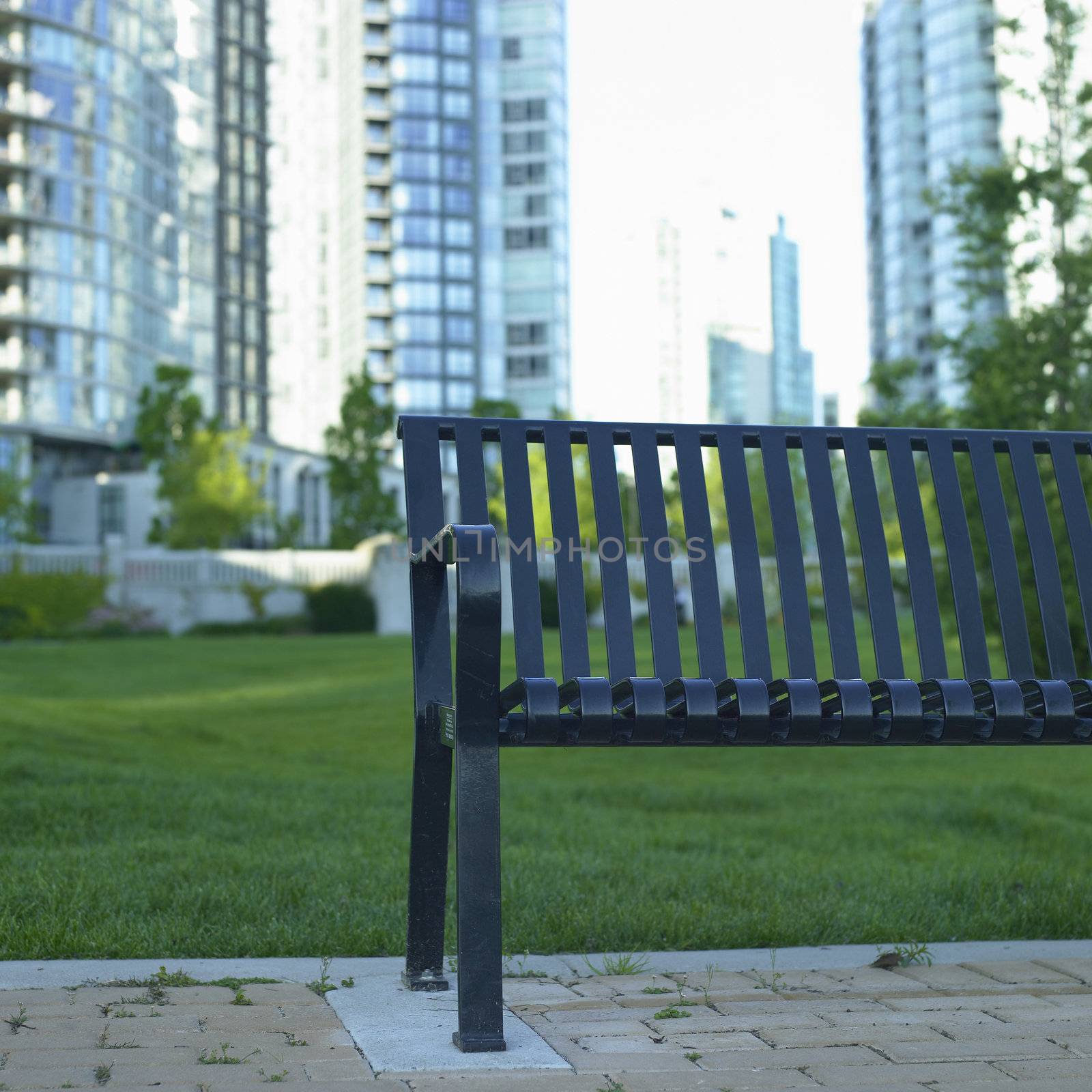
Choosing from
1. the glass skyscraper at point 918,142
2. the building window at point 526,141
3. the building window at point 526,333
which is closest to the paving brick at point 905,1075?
the glass skyscraper at point 918,142

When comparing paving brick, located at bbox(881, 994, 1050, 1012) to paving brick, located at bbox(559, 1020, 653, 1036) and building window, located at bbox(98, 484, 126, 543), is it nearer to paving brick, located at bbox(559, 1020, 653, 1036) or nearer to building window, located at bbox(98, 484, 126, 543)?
paving brick, located at bbox(559, 1020, 653, 1036)

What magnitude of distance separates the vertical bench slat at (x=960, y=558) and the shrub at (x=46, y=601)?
85.2ft

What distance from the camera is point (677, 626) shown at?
2779 millimetres

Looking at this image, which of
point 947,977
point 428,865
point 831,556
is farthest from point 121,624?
point 947,977

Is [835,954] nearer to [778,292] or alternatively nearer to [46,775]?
[46,775]

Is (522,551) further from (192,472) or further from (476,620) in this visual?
(192,472)

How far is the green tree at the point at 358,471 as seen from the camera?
160ft

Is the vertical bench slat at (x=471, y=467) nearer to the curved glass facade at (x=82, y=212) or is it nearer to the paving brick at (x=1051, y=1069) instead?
the paving brick at (x=1051, y=1069)

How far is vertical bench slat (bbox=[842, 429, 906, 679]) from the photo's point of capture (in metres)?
3.22

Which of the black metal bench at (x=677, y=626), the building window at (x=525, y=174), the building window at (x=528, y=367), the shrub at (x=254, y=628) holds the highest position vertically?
the building window at (x=525, y=174)

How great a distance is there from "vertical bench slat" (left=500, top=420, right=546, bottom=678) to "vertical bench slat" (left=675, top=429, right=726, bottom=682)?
14.2 inches

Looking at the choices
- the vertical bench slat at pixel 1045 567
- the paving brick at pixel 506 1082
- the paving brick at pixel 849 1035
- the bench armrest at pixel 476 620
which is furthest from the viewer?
the vertical bench slat at pixel 1045 567

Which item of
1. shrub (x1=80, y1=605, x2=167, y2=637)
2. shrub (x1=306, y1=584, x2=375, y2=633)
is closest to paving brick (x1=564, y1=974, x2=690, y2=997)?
shrub (x1=80, y1=605, x2=167, y2=637)

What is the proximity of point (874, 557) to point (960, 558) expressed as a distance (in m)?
0.24
